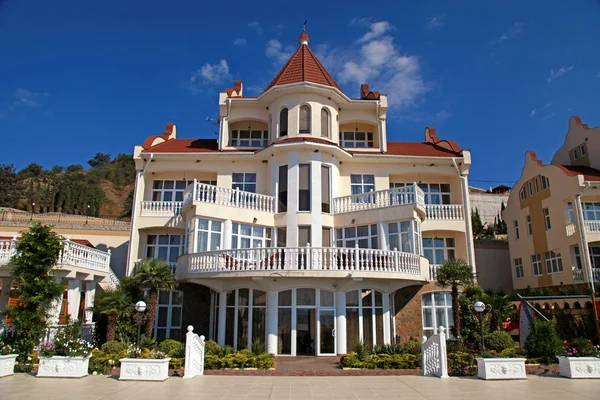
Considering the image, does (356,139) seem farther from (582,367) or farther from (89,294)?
(89,294)

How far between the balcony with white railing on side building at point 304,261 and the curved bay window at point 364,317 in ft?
6.32

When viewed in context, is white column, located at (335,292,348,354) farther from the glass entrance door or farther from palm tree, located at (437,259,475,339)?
palm tree, located at (437,259,475,339)

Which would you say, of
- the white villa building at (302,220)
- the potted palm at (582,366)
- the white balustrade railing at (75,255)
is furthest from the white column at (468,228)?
the white balustrade railing at (75,255)

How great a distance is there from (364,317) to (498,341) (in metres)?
5.24

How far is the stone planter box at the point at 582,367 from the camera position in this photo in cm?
1260

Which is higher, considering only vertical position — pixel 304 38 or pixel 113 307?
pixel 304 38

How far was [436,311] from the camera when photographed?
65.9 feet

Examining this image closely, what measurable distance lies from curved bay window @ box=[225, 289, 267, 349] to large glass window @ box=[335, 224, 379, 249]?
490 cm

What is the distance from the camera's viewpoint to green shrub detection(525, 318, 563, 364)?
14688 millimetres

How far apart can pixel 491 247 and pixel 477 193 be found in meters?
25.8

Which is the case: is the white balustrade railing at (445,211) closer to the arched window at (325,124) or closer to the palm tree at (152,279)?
the arched window at (325,124)

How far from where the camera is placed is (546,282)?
26.3 m

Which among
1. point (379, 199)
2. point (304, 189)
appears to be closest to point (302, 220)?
point (304, 189)

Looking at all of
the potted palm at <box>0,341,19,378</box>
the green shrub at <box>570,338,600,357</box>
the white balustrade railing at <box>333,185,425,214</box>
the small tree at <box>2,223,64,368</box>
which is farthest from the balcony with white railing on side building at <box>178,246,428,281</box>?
the potted palm at <box>0,341,19,378</box>
